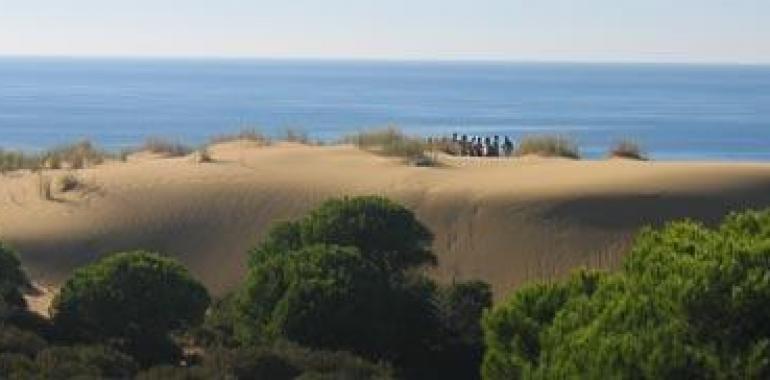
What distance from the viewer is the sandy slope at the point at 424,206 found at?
89.0 feet

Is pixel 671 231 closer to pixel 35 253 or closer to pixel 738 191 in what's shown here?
pixel 738 191

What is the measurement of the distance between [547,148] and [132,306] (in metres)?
18.3

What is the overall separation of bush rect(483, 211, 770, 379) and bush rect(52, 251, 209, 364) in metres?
6.22

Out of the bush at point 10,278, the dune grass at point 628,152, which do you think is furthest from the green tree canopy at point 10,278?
the dune grass at point 628,152

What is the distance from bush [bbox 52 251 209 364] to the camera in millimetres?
18625

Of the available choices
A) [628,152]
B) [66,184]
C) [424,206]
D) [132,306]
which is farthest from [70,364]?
[628,152]

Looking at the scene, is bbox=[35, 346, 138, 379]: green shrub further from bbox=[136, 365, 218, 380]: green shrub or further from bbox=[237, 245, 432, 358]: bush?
bbox=[237, 245, 432, 358]: bush

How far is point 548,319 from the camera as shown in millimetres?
15125

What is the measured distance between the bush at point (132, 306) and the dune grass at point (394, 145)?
1272cm

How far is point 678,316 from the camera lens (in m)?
12.0

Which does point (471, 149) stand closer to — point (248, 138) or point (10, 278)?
point (248, 138)

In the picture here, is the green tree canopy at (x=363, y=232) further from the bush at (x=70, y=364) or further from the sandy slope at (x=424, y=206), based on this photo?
the bush at (x=70, y=364)

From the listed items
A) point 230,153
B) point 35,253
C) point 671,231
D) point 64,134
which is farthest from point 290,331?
point 64,134

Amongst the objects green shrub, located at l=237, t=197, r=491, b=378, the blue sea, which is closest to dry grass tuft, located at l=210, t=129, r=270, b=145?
green shrub, located at l=237, t=197, r=491, b=378
